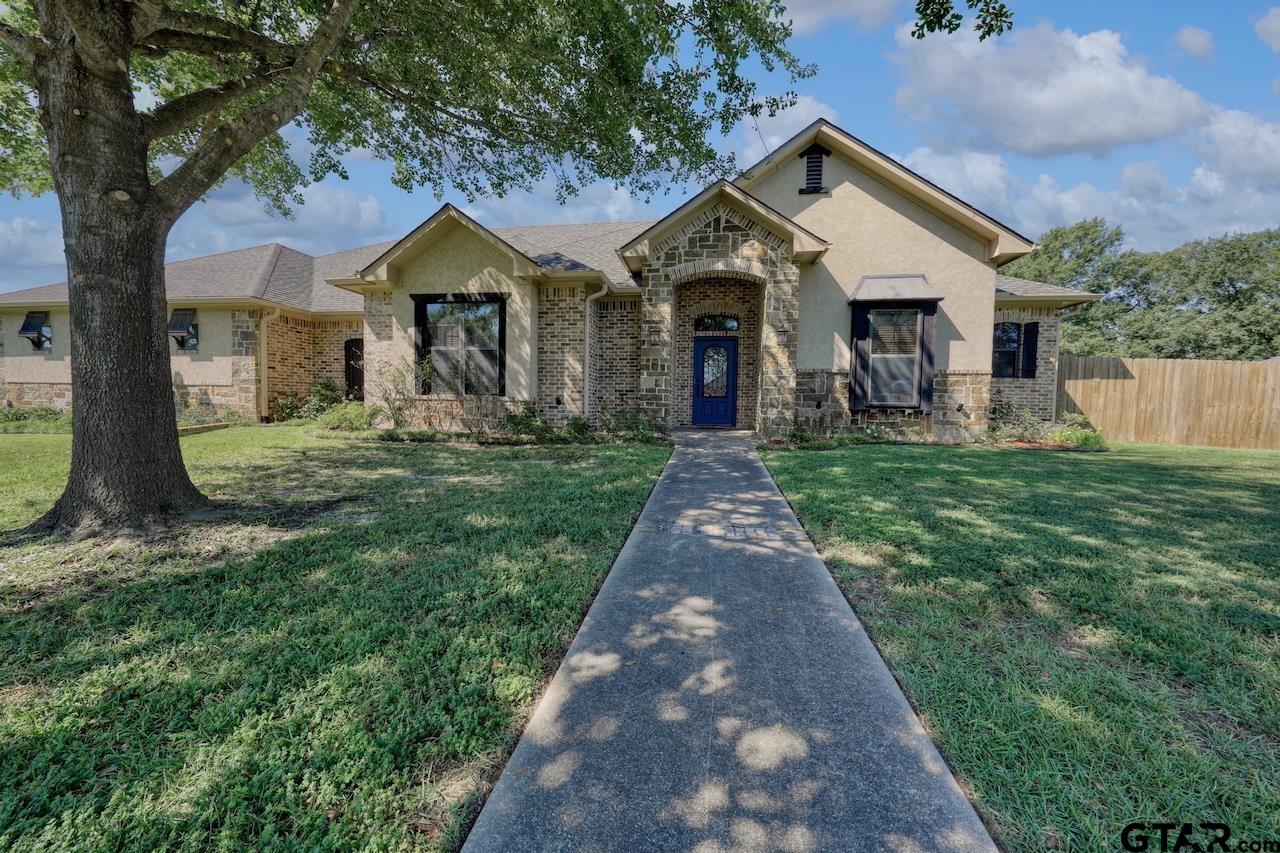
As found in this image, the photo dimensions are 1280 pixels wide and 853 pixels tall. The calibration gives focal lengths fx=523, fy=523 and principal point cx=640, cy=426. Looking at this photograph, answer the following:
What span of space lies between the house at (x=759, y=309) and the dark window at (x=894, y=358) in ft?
0.10

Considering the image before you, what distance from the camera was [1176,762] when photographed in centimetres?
196

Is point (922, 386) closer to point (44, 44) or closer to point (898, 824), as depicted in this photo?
point (898, 824)

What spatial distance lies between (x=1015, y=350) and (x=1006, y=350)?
186 mm

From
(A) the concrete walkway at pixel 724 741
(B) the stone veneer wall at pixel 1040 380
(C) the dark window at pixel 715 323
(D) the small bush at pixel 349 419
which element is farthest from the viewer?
(C) the dark window at pixel 715 323

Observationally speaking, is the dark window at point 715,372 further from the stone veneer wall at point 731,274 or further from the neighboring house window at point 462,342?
the neighboring house window at point 462,342

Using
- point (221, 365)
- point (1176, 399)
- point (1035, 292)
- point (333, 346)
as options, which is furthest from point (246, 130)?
point (1176, 399)

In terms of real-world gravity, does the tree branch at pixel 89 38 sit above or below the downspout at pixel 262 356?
above

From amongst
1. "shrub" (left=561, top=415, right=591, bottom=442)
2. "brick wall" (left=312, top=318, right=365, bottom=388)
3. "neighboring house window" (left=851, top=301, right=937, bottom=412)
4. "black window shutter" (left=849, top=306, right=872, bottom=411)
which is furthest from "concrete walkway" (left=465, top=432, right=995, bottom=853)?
"brick wall" (left=312, top=318, right=365, bottom=388)

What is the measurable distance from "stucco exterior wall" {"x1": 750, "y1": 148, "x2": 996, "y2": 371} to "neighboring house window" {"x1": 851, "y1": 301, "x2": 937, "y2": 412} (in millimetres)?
352

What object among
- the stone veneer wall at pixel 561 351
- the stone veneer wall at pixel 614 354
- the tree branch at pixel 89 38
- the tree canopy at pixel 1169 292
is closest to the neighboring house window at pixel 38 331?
the stone veneer wall at pixel 561 351

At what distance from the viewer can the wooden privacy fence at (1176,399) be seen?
12.4m

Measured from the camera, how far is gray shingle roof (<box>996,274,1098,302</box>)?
40.4 feet

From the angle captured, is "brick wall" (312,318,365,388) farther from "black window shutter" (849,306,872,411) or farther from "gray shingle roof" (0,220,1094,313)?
"black window shutter" (849,306,872,411)

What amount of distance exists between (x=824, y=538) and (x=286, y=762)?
3.99 m
